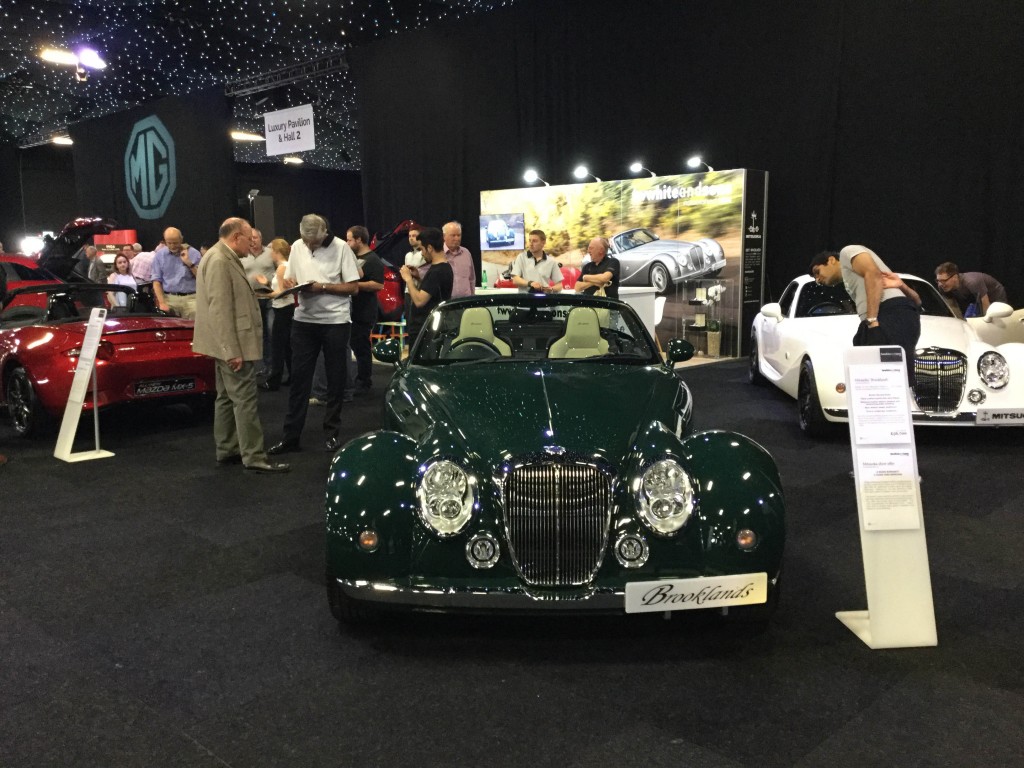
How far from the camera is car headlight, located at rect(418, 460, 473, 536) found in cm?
267

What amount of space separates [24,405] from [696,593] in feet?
19.0

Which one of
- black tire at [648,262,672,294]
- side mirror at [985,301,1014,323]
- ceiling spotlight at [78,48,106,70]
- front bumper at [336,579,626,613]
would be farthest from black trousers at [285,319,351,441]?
ceiling spotlight at [78,48,106,70]

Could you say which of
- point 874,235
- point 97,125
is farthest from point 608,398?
point 97,125

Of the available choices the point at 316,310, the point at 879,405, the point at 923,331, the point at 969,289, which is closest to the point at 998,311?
the point at 923,331

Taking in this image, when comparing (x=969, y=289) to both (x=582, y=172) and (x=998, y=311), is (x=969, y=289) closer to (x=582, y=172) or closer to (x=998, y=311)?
(x=998, y=311)

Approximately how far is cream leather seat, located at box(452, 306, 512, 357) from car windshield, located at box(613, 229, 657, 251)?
7.79 meters

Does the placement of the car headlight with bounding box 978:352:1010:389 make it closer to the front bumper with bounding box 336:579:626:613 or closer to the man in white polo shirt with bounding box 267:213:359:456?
the front bumper with bounding box 336:579:626:613

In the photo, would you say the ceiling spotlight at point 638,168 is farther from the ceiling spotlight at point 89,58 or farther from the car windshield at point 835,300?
the ceiling spotlight at point 89,58

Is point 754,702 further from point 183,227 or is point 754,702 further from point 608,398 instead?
point 183,227

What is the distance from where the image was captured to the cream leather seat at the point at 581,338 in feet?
13.3

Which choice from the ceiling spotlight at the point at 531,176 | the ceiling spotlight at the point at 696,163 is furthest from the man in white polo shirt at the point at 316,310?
the ceiling spotlight at the point at 531,176

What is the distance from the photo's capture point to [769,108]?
11.0 metres

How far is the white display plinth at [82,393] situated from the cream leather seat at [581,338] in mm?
3402

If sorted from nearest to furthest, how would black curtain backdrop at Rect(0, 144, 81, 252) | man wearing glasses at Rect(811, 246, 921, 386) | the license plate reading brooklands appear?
the license plate reading brooklands
man wearing glasses at Rect(811, 246, 921, 386)
black curtain backdrop at Rect(0, 144, 81, 252)
